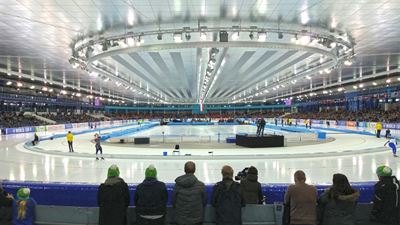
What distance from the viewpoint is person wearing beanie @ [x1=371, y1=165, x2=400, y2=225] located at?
11.9 feet

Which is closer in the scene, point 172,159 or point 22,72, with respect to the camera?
point 172,159

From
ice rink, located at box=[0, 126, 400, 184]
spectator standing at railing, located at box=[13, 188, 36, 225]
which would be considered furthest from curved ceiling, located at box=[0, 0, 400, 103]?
spectator standing at railing, located at box=[13, 188, 36, 225]

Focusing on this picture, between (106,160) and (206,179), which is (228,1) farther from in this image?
(106,160)

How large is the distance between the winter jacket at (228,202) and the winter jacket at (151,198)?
59 centimetres

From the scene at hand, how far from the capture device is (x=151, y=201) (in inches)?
137

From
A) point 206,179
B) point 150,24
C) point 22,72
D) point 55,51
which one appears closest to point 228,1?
point 150,24

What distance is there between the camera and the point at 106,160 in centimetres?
1360

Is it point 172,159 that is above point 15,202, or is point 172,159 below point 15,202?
below

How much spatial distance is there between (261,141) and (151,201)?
14.9m

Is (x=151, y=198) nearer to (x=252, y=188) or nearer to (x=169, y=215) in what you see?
(x=169, y=215)

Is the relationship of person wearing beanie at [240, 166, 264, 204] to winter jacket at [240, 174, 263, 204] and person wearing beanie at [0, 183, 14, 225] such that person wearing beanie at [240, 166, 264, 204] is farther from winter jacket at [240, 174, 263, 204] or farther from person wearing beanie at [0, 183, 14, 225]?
person wearing beanie at [0, 183, 14, 225]

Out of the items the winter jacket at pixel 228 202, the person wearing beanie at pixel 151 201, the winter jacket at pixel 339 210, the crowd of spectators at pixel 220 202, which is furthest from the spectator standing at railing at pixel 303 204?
the person wearing beanie at pixel 151 201

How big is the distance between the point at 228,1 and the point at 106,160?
796cm

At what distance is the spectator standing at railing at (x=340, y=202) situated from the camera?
10.9ft
